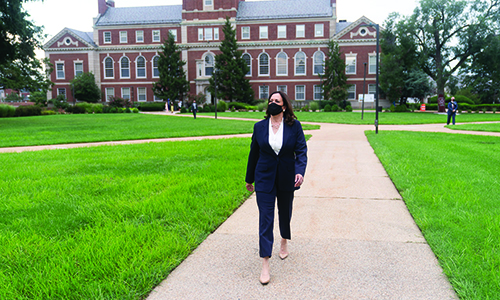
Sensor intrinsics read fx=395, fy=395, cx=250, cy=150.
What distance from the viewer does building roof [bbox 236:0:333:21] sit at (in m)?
59.5

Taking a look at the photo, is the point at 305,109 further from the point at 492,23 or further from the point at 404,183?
the point at 404,183

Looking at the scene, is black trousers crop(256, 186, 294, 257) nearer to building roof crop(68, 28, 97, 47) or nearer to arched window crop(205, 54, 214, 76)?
arched window crop(205, 54, 214, 76)

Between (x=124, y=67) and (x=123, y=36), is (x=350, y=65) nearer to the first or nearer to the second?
(x=124, y=67)

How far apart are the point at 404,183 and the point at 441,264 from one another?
3862mm

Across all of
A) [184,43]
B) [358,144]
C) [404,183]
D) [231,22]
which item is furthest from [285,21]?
[404,183]

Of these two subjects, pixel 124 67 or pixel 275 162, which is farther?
pixel 124 67

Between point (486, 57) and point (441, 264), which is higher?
point (486, 57)

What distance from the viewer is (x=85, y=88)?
6044cm

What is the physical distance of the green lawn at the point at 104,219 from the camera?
11.6 feet

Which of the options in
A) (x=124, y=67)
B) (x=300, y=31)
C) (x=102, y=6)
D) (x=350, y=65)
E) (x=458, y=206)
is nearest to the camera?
(x=458, y=206)

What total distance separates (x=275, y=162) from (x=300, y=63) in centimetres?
5867

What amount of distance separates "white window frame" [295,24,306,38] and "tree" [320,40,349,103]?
5.91 metres

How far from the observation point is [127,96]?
63.9 metres

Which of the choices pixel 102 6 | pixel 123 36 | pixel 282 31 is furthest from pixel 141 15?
pixel 282 31
